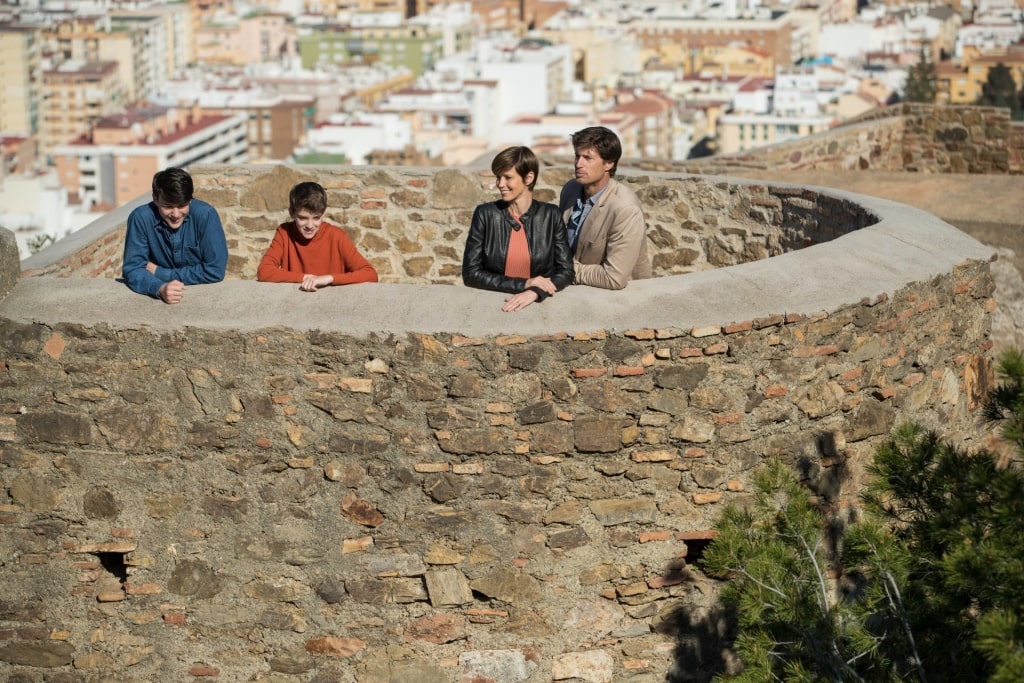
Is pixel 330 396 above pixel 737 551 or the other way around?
above

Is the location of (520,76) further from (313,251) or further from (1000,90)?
(313,251)

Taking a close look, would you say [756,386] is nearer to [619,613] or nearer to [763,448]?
[763,448]

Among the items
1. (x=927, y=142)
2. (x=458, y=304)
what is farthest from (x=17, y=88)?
(x=458, y=304)

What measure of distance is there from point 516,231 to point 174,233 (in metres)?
1.25

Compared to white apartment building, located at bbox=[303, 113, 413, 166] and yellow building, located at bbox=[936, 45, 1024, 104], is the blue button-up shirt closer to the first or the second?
white apartment building, located at bbox=[303, 113, 413, 166]

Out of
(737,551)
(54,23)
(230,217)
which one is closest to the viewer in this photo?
(737,551)

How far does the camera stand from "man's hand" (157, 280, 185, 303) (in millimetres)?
4863

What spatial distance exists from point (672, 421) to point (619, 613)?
2.12 feet

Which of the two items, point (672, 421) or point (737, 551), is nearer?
point (737, 551)

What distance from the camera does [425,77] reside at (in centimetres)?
10794

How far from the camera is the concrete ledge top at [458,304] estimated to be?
4754mm

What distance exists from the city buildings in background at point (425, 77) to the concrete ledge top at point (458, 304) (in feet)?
179

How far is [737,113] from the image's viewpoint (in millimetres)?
93000

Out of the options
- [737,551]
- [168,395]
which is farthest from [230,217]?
[737,551]
